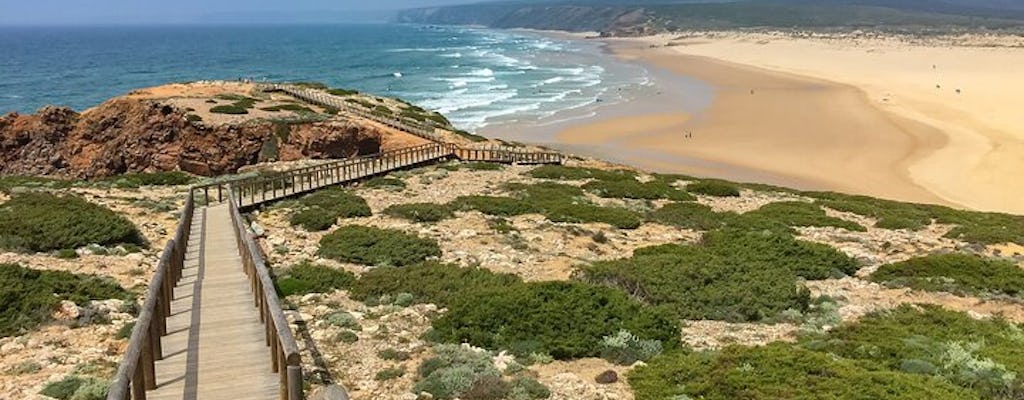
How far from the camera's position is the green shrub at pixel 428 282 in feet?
47.1

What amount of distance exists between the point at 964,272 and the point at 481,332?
12.6m

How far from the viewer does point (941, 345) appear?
11625 millimetres

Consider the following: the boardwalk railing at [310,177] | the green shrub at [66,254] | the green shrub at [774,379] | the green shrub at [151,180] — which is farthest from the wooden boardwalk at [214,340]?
the green shrub at [151,180]

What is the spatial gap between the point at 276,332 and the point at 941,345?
33.9ft

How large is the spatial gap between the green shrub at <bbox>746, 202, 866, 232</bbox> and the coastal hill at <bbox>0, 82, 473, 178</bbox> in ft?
66.6

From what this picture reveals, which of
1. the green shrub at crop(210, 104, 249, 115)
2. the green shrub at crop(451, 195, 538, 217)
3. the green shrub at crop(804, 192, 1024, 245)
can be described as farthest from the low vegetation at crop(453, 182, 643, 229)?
the green shrub at crop(210, 104, 249, 115)

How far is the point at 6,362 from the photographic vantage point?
1024 cm

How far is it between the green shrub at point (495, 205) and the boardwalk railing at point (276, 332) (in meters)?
11.2

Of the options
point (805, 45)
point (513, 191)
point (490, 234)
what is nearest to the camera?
point (490, 234)

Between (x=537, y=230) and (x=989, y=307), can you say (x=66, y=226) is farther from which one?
(x=989, y=307)

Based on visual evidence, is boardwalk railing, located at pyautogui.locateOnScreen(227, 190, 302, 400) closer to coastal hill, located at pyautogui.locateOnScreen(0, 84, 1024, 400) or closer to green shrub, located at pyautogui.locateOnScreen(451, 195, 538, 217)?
coastal hill, located at pyautogui.locateOnScreen(0, 84, 1024, 400)

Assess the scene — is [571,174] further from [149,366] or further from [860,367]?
[149,366]

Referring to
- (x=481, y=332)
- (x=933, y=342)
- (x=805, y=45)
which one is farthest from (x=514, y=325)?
(x=805, y=45)

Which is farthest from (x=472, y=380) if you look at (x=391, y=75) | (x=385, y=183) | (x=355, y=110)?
(x=391, y=75)
